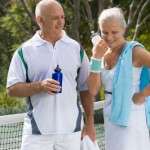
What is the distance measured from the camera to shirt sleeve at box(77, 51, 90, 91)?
3941 mm

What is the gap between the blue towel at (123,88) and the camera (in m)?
3.77

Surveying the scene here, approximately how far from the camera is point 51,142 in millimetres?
3748

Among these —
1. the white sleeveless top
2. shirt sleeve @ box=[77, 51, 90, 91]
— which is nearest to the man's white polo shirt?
shirt sleeve @ box=[77, 51, 90, 91]

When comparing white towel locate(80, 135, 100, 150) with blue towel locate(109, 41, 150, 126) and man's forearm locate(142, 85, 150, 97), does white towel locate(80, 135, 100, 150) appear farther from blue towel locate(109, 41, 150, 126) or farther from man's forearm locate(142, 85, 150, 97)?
man's forearm locate(142, 85, 150, 97)

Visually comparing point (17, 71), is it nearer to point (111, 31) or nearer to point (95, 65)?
point (95, 65)

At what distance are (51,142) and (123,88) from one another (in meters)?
0.65

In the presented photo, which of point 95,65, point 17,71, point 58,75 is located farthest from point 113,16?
point 17,71

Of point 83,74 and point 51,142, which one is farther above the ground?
point 83,74

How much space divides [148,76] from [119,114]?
0.36 meters

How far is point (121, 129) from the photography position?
3.88 metres

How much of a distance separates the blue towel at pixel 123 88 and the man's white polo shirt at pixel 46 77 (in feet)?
0.95

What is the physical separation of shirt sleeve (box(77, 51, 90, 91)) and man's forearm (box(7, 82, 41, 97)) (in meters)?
0.46

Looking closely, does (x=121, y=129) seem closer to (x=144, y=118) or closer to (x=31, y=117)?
(x=144, y=118)

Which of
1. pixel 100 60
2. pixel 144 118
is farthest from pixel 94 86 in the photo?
pixel 144 118
